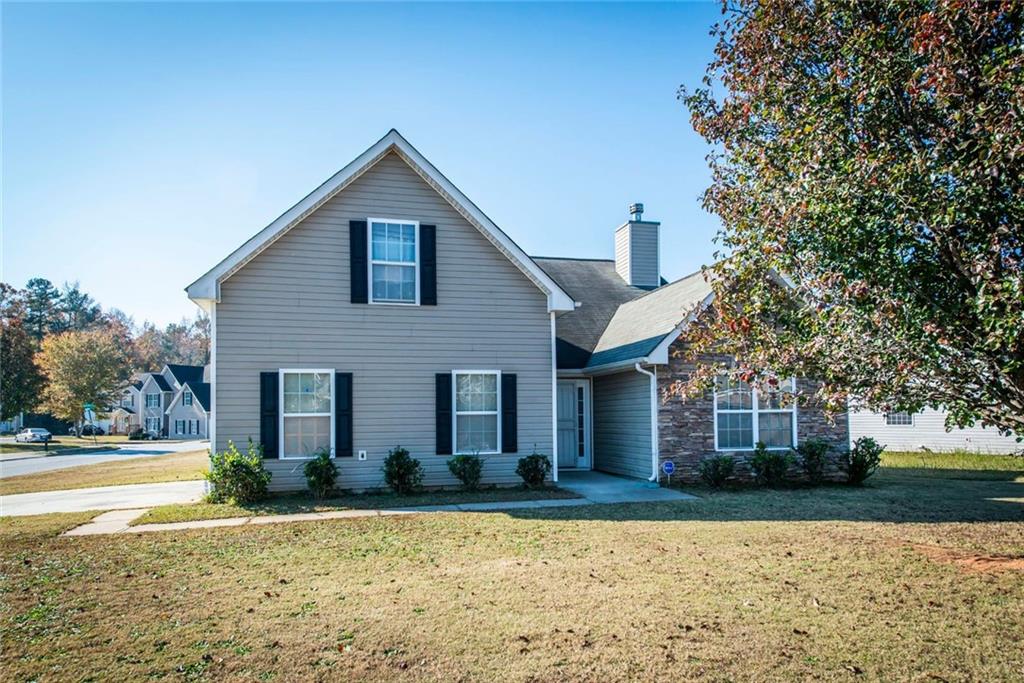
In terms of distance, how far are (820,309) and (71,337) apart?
54.8 metres

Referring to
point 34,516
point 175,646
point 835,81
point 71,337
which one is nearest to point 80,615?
point 175,646

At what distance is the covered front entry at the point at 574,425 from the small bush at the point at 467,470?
376cm

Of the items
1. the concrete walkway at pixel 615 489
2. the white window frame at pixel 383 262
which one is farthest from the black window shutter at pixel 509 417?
the white window frame at pixel 383 262

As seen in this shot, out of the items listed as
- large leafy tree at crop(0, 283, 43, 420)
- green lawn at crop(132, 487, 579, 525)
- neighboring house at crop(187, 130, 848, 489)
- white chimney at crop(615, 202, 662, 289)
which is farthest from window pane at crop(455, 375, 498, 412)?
large leafy tree at crop(0, 283, 43, 420)

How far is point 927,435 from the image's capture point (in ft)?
71.7

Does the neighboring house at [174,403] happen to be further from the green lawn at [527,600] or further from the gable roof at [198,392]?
the green lawn at [527,600]

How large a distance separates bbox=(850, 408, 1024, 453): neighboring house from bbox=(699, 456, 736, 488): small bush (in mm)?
9540

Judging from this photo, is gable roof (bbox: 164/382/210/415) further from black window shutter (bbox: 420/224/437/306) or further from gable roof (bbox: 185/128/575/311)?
black window shutter (bbox: 420/224/437/306)

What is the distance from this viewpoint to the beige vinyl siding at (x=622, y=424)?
13.9m

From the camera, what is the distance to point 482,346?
13.3 m

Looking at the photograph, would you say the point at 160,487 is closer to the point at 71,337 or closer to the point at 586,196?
the point at 586,196

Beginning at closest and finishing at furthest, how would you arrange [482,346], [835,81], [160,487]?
1. [835,81]
2. [482,346]
3. [160,487]

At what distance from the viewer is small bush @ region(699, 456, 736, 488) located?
1303 centimetres

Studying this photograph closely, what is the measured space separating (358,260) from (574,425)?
6.74 m
